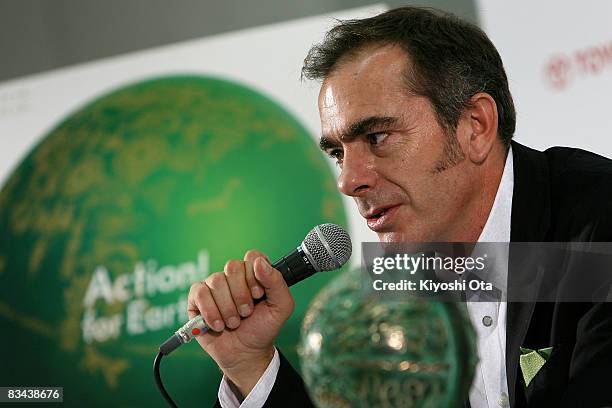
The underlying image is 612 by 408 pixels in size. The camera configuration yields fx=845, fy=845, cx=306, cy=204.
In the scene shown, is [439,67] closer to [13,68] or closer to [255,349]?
[255,349]

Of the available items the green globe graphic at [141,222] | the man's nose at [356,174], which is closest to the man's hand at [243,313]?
the man's nose at [356,174]

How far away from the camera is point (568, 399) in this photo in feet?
2.60

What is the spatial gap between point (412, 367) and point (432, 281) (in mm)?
479

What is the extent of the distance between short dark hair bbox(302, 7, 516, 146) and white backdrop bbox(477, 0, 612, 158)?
1.61ft

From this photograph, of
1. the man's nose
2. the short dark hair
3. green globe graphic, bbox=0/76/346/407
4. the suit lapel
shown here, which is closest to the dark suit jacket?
the suit lapel

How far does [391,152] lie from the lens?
1292 mm

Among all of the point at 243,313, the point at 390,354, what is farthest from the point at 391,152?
the point at 390,354

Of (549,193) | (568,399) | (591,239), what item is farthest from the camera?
(549,193)

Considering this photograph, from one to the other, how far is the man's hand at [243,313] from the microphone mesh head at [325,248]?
5cm

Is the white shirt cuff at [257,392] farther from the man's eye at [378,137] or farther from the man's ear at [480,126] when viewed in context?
the man's ear at [480,126]

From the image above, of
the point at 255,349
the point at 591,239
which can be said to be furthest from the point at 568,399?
the point at 255,349

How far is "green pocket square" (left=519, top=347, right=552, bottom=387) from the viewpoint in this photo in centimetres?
102

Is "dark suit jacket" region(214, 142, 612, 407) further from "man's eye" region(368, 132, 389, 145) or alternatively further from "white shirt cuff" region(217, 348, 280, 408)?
"man's eye" region(368, 132, 389, 145)

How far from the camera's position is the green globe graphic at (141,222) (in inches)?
89.1
